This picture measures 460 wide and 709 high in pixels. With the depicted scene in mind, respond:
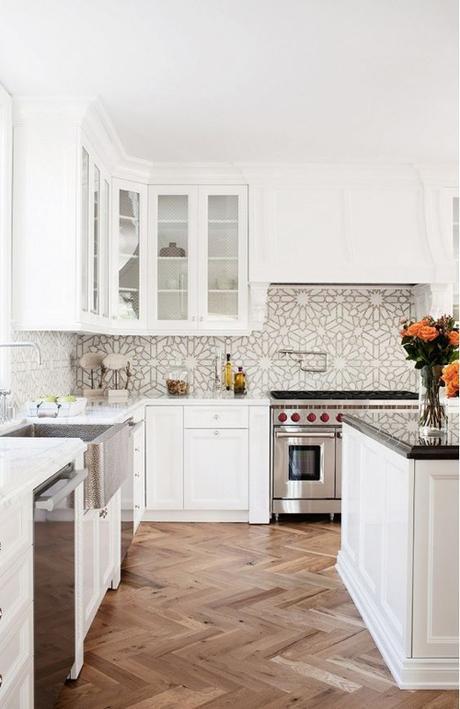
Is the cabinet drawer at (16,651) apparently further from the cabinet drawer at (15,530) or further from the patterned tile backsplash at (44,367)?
the patterned tile backsplash at (44,367)

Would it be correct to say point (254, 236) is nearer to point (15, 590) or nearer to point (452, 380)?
point (452, 380)

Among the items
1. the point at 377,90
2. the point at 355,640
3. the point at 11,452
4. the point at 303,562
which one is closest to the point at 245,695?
the point at 355,640

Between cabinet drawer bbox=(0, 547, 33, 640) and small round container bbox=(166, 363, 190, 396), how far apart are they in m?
3.33

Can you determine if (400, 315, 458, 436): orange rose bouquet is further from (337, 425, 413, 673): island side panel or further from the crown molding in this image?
the crown molding

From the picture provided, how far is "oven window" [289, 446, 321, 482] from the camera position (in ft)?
16.3

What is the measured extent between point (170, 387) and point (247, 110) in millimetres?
2150

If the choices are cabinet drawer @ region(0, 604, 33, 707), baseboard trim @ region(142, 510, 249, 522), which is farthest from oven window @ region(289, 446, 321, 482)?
cabinet drawer @ region(0, 604, 33, 707)

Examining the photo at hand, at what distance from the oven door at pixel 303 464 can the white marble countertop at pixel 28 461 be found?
98.2 inches

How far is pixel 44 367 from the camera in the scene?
446 cm

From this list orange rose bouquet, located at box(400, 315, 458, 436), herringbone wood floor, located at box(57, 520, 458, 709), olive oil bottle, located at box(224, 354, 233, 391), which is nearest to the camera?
herringbone wood floor, located at box(57, 520, 458, 709)

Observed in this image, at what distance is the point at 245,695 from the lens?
8.27 feet

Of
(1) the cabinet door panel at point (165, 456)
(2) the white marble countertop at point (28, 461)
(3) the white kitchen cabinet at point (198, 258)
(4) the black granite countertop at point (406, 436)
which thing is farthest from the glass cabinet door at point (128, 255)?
(2) the white marble countertop at point (28, 461)

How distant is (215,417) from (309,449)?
70 cm

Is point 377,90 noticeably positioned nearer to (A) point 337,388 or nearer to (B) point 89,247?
(B) point 89,247
